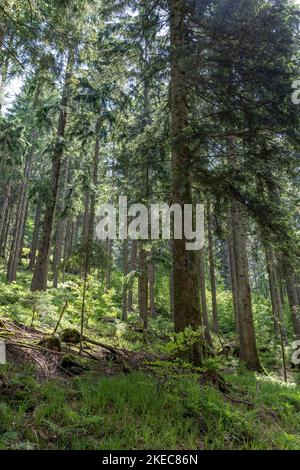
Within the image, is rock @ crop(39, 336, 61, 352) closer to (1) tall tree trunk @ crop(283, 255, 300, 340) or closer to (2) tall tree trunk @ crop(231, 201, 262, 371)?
(1) tall tree trunk @ crop(283, 255, 300, 340)

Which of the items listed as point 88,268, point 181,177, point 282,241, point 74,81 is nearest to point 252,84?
point 181,177

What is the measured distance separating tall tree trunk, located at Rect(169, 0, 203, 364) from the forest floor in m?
0.94

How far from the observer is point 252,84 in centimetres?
665

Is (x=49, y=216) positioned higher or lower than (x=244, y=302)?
higher

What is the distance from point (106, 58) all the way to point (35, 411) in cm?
764

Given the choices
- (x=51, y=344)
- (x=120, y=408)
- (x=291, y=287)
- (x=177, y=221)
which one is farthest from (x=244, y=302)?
(x=120, y=408)

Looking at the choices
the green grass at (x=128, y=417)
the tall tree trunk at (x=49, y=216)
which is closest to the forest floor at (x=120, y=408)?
the green grass at (x=128, y=417)

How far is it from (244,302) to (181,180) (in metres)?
5.76

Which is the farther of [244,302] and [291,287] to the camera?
[291,287]

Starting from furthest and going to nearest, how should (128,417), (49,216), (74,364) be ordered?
(49,216) → (74,364) → (128,417)

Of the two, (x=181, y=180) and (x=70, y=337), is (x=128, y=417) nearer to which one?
(x=70, y=337)

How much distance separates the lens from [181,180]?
664 centimetres

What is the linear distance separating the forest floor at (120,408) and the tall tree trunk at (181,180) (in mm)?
938

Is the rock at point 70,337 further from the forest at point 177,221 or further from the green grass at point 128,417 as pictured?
the green grass at point 128,417
